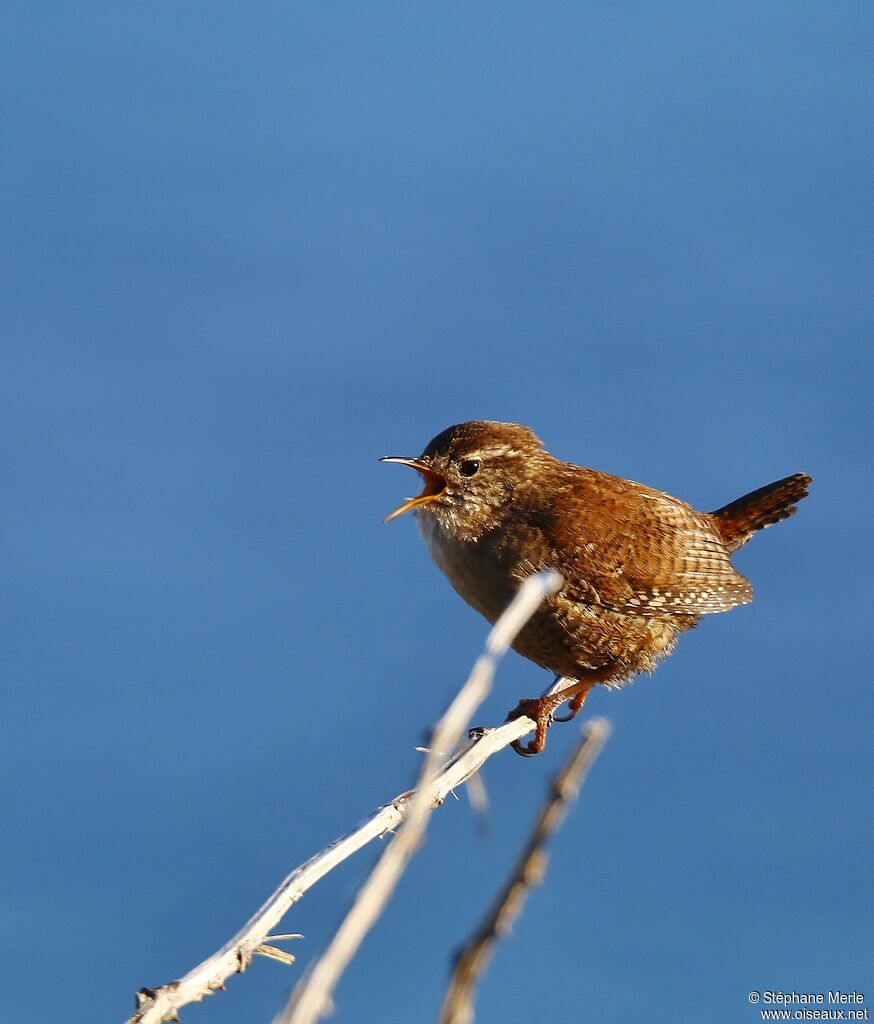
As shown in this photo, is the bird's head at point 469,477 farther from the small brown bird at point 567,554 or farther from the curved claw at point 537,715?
the curved claw at point 537,715

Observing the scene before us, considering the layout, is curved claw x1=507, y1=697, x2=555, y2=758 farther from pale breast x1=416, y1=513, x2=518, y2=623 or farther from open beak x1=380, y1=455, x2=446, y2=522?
open beak x1=380, y1=455, x2=446, y2=522

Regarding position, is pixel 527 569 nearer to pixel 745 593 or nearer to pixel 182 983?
pixel 745 593

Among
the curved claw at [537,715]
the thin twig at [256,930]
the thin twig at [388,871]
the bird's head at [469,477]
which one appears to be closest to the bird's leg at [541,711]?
the curved claw at [537,715]

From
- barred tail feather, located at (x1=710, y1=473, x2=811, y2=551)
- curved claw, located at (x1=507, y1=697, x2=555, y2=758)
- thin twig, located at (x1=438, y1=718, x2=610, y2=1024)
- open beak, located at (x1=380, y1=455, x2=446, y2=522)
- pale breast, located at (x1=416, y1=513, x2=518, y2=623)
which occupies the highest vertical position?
barred tail feather, located at (x1=710, y1=473, x2=811, y2=551)

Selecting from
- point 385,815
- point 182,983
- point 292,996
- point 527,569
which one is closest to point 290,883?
point 182,983

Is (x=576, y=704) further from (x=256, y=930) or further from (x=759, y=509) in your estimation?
(x=256, y=930)

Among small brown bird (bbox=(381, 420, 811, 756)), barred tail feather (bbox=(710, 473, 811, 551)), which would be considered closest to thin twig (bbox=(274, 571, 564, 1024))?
small brown bird (bbox=(381, 420, 811, 756))
